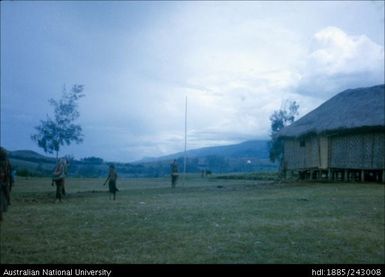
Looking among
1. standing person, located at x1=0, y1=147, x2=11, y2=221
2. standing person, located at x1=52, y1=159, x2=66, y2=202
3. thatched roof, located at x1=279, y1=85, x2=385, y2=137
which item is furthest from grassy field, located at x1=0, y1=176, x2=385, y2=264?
thatched roof, located at x1=279, y1=85, x2=385, y2=137

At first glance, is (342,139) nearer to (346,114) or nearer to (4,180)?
(346,114)

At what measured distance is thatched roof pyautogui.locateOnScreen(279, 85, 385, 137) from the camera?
27.3m

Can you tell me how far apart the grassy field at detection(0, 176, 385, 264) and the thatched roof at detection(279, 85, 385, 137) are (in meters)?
11.7

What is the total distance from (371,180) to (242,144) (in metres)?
150

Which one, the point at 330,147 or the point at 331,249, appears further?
the point at 330,147

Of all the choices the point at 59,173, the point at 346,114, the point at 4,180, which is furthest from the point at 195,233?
the point at 346,114

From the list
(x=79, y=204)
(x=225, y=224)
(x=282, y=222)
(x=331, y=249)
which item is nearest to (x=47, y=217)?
(x=79, y=204)

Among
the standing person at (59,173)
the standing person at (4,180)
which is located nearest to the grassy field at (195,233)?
the standing person at (4,180)

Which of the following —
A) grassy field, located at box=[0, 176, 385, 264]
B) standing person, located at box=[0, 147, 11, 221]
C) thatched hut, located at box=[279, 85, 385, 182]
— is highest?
thatched hut, located at box=[279, 85, 385, 182]

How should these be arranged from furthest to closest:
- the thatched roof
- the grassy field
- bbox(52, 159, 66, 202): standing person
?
the thatched roof, bbox(52, 159, 66, 202): standing person, the grassy field

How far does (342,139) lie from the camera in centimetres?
2941

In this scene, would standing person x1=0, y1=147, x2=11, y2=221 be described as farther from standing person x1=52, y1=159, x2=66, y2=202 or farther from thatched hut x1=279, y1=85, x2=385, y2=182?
thatched hut x1=279, y1=85, x2=385, y2=182

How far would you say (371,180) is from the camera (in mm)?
29500
